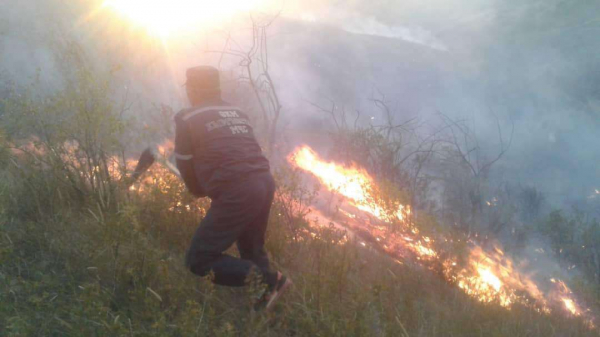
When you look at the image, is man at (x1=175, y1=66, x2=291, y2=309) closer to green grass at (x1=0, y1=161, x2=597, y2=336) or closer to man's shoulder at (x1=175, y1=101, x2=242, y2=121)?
man's shoulder at (x1=175, y1=101, x2=242, y2=121)

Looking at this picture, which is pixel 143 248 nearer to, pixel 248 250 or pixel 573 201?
pixel 248 250

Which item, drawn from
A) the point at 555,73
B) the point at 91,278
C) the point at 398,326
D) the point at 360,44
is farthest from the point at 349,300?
the point at 555,73

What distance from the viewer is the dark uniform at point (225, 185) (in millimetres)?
2707

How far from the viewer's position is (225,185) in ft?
9.05

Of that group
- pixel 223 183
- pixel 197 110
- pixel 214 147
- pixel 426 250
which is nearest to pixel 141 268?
pixel 223 183

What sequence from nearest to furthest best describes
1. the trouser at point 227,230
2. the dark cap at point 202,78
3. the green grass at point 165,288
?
the green grass at point 165,288, the trouser at point 227,230, the dark cap at point 202,78

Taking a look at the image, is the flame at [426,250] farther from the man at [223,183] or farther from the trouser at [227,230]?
the trouser at [227,230]

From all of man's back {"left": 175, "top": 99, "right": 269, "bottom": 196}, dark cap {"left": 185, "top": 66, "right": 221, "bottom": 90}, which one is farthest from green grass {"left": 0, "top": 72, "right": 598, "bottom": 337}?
dark cap {"left": 185, "top": 66, "right": 221, "bottom": 90}

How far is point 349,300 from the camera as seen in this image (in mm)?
2900

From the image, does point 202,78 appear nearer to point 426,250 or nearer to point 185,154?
point 185,154

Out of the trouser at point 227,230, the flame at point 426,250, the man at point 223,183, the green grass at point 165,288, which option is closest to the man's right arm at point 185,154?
the man at point 223,183

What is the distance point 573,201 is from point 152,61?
22492 millimetres

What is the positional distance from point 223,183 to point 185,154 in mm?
344

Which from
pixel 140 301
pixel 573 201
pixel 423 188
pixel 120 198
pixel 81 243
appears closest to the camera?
pixel 140 301
